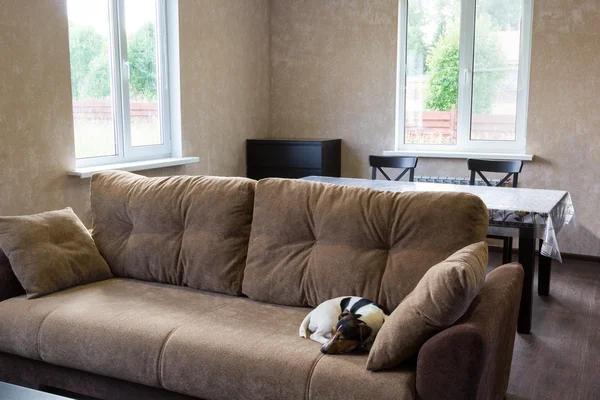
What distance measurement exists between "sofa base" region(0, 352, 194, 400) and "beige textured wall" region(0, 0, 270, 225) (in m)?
1.09

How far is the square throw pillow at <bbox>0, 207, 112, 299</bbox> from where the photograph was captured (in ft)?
8.41

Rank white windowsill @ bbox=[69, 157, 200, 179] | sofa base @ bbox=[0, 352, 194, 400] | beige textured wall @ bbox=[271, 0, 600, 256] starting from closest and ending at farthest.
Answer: sofa base @ bbox=[0, 352, 194, 400] < white windowsill @ bbox=[69, 157, 200, 179] < beige textured wall @ bbox=[271, 0, 600, 256]

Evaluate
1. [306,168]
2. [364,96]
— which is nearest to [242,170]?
[306,168]

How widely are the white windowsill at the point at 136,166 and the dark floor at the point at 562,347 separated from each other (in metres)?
2.60

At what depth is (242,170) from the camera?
18.1ft

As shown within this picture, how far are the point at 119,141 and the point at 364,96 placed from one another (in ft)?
7.68

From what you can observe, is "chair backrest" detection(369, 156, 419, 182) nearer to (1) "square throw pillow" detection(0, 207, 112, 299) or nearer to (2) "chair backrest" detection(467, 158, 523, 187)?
(2) "chair backrest" detection(467, 158, 523, 187)

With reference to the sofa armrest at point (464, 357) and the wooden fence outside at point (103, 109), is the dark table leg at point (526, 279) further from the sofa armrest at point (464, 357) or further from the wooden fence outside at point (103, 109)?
the wooden fence outside at point (103, 109)

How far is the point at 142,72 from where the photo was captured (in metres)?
4.39

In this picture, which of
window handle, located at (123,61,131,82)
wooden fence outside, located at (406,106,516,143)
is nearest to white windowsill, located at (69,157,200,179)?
window handle, located at (123,61,131,82)

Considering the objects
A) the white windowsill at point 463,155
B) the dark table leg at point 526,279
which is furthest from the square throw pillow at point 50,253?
the white windowsill at point 463,155

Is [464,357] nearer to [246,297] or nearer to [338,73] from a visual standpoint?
Result: [246,297]

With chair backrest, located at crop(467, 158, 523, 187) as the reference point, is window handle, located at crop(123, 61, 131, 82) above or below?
above

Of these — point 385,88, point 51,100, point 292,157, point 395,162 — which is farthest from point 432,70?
point 51,100
